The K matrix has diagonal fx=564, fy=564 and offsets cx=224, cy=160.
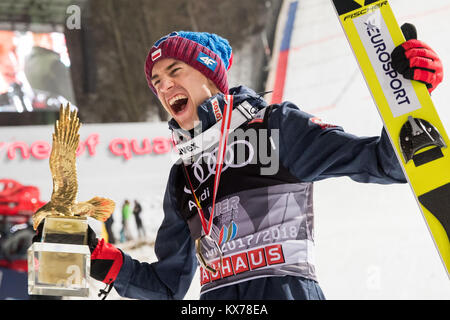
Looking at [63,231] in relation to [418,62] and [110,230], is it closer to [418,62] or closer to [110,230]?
[418,62]

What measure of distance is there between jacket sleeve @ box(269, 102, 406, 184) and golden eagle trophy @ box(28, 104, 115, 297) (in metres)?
0.49

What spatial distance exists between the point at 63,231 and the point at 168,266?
32 centimetres

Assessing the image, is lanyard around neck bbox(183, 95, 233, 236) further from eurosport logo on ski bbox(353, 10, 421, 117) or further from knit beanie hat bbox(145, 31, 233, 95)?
eurosport logo on ski bbox(353, 10, 421, 117)

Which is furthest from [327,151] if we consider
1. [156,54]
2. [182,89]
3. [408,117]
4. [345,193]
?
[345,193]

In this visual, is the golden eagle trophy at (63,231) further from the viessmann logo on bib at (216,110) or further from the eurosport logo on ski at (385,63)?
the eurosport logo on ski at (385,63)

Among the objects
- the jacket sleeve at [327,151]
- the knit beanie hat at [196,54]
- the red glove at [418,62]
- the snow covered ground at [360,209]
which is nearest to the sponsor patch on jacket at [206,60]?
the knit beanie hat at [196,54]

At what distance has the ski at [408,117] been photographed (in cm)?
113

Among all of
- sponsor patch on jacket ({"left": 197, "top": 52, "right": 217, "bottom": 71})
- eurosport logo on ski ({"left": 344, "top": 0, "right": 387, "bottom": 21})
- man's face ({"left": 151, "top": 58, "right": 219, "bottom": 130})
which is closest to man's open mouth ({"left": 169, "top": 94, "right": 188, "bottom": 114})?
man's face ({"left": 151, "top": 58, "right": 219, "bottom": 130})

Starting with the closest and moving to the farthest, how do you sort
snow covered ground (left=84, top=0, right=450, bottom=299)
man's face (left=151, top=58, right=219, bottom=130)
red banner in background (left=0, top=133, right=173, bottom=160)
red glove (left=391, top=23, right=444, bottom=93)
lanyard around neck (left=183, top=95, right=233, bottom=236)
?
red glove (left=391, top=23, right=444, bottom=93), lanyard around neck (left=183, top=95, right=233, bottom=236), man's face (left=151, top=58, right=219, bottom=130), snow covered ground (left=84, top=0, right=450, bottom=299), red banner in background (left=0, top=133, right=173, bottom=160)

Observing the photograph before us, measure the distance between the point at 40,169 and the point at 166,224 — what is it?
4.10 ft

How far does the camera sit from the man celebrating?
121cm

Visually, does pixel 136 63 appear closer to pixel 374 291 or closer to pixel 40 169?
pixel 40 169

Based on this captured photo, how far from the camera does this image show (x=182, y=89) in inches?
57.9

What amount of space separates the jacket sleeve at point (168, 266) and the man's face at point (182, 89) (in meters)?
0.17
